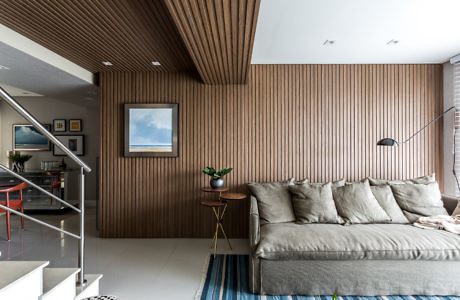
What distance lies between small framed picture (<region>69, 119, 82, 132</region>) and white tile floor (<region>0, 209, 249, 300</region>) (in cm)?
283

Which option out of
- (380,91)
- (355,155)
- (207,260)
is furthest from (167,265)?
(380,91)

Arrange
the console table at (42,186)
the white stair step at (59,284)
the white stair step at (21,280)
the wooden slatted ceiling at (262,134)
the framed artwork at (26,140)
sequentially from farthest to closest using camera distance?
the framed artwork at (26,140)
the console table at (42,186)
the wooden slatted ceiling at (262,134)
the white stair step at (59,284)
the white stair step at (21,280)

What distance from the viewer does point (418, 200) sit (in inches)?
137

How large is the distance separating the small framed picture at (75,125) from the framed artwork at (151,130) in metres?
3.33

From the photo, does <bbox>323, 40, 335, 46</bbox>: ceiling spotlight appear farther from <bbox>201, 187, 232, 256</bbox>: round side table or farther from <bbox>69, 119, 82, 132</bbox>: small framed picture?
<bbox>69, 119, 82, 132</bbox>: small framed picture

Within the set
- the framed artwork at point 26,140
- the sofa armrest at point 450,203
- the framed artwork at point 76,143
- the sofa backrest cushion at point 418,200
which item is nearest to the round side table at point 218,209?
the sofa backrest cushion at point 418,200

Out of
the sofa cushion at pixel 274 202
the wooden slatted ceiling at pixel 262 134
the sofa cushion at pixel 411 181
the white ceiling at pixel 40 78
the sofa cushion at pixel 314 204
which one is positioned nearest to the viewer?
the white ceiling at pixel 40 78

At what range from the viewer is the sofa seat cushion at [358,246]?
2.63m

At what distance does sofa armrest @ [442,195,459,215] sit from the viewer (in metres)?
3.41

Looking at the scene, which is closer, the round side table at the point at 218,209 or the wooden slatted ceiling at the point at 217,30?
the wooden slatted ceiling at the point at 217,30

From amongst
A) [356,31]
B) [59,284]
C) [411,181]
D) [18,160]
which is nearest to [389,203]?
[411,181]

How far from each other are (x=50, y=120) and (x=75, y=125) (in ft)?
2.03

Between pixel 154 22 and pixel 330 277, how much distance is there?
9.97 feet

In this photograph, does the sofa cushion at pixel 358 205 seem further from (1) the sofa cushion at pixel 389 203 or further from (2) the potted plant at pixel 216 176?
(2) the potted plant at pixel 216 176
